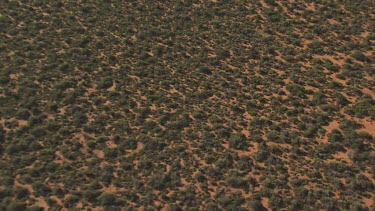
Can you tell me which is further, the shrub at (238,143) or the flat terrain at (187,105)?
the shrub at (238,143)

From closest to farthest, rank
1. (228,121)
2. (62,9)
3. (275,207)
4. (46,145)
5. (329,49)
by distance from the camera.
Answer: (275,207), (46,145), (228,121), (329,49), (62,9)

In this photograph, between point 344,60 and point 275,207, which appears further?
point 344,60

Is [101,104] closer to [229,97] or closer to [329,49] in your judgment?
[229,97]

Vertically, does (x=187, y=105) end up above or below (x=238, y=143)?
above

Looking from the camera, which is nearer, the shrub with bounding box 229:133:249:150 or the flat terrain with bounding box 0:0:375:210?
the flat terrain with bounding box 0:0:375:210

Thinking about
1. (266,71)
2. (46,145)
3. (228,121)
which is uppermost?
(266,71)

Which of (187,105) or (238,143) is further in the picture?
(187,105)

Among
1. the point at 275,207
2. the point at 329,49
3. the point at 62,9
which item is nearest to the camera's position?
the point at 275,207

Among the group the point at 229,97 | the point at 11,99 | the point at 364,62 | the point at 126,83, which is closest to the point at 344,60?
the point at 364,62
